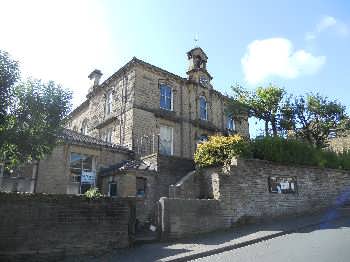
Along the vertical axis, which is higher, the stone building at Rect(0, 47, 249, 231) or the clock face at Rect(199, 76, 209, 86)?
the clock face at Rect(199, 76, 209, 86)

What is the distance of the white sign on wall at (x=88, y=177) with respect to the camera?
1850 centimetres

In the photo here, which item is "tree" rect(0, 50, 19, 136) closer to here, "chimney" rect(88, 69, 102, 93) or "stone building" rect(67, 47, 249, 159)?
"stone building" rect(67, 47, 249, 159)

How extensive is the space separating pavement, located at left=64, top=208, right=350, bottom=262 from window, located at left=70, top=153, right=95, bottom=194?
29.3ft

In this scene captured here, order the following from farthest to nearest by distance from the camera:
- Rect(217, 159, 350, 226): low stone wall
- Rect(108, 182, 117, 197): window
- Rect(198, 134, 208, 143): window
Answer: Rect(198, 134, 208, 143): window < Rect(108, 182, 117, 197): window < Rect(217, 159, 350, 226): low stone wall

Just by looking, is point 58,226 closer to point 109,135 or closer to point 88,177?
point 88,177

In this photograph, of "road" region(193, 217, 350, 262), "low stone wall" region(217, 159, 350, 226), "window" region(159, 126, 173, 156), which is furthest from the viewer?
"window" region(159, 126, 173, 156)

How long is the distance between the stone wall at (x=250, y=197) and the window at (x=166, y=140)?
7.07 metres

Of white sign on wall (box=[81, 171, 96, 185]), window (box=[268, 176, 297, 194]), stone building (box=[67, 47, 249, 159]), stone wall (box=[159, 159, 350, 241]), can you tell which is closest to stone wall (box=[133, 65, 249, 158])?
stone building (box=[67, 47, 249, 159])

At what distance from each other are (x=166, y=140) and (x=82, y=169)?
21.1 feet

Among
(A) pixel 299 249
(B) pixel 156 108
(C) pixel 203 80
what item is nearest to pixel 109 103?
(B) pixel 156 108

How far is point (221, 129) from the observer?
26969mm

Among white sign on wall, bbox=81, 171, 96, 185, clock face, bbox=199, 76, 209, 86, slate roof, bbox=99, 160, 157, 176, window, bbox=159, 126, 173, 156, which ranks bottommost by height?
white sign on wall, bbox=81, 171, 96, 185

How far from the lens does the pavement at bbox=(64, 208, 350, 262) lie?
8.91m

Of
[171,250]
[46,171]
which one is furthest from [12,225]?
[46,171]
